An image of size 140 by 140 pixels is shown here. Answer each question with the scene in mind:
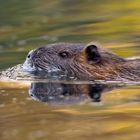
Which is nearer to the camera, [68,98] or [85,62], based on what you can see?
[68,98]

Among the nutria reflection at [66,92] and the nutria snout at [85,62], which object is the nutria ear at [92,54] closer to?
the nutria snout at [85,62]

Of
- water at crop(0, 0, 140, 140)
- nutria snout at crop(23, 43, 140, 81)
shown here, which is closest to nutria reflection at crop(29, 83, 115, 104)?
water at crop(0, 0, 140, 140)

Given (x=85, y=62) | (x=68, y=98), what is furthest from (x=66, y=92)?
(x=85, y=62)

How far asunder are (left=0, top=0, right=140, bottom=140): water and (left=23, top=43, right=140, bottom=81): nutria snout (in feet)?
0.78

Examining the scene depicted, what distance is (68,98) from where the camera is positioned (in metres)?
7.35

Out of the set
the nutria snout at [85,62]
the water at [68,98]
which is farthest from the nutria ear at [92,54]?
the water at [68,98]

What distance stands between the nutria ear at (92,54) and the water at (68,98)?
13.0 inches

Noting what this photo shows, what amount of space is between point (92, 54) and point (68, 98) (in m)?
1.28

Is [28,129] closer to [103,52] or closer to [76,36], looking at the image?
[103,52]

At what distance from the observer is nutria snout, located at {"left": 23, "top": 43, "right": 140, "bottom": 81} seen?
333 inches

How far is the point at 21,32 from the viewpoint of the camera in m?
14.6

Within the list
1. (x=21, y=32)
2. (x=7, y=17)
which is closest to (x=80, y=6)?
(x=7, y=17)

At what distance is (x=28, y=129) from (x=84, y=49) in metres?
2.63

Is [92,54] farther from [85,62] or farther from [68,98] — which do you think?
[68,98]
